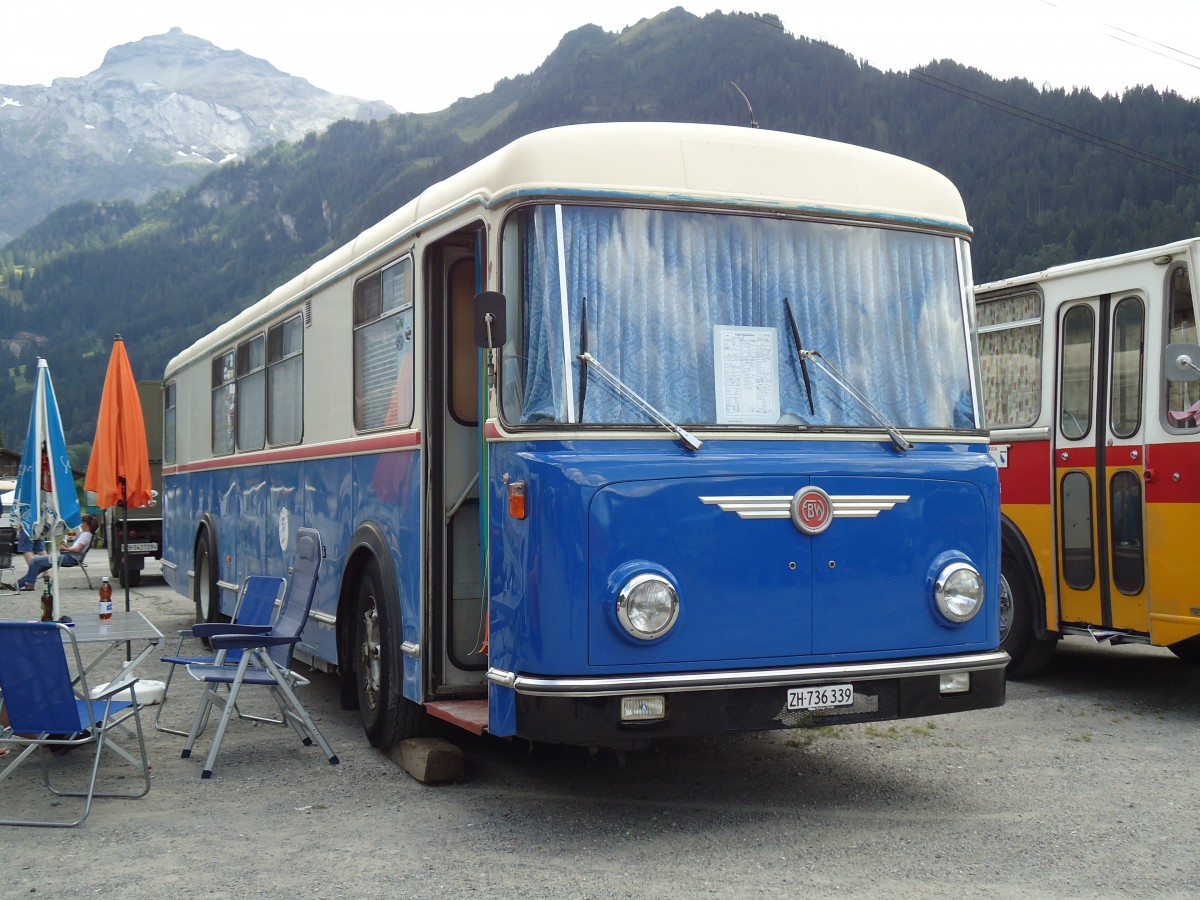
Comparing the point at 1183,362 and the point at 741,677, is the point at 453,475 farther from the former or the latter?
the point at 1183,362

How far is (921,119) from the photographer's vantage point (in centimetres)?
10200

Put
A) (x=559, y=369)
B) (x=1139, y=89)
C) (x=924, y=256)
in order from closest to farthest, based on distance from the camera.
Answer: (x=559, y=369) → (x=924, y=256) → (x=1139, y=89)

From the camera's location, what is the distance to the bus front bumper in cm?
517

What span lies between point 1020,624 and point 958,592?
154 inches

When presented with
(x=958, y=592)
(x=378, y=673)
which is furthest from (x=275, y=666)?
(x=958, y=592)

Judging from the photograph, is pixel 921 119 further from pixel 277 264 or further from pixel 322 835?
pixel 322 835

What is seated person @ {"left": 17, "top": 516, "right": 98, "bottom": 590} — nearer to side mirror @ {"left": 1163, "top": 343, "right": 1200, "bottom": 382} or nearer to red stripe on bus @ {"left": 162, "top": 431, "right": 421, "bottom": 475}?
red stripe on bus @ {"left": 162, "top": 431, "right": 421, "bottom": 475}

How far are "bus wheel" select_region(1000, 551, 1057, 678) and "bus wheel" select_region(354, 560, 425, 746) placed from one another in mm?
4590

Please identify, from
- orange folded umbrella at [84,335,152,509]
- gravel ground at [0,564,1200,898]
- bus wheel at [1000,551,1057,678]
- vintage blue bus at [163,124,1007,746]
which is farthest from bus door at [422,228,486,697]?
orange folded umbrella at [84,335,152,509]

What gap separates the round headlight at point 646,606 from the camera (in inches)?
204

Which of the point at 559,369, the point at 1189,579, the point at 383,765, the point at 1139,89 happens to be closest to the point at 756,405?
the point at 559,369

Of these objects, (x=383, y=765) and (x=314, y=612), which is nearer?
(x=383, y=765)

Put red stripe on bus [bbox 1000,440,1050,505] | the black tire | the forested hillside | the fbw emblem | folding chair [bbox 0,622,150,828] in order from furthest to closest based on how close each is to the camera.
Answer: the forested hillside → the black tire → red stripe on bus [bbox 1000,440,1050,505] → folding chair [bbox 0,622,150,828] → the fbw emblem

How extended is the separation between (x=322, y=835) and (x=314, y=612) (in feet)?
9.53
